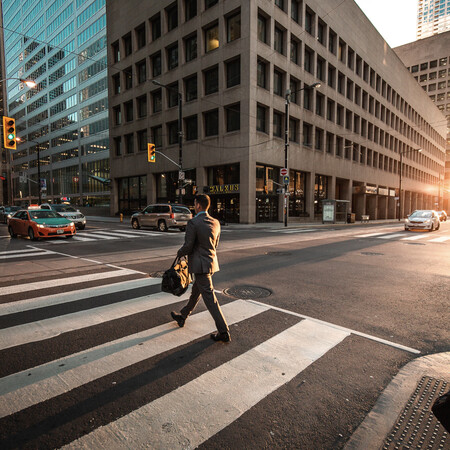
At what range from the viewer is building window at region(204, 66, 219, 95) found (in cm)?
2828

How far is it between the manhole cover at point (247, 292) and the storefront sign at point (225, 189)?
21606 mm

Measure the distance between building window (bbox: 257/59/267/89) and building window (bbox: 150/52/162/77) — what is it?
13677 mm

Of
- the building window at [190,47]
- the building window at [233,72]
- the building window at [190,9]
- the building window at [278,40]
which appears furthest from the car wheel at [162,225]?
the building window at [190,9]

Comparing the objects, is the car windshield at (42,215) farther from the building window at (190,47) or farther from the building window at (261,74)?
the building window at (190,47)

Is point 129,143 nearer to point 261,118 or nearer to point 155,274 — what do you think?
point 261,118

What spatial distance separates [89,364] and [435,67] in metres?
113

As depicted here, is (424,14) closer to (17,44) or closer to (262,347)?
(17,44)

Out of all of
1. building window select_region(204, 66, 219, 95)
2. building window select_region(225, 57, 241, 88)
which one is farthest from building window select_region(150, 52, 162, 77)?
building window select_region(225, 57, 241, 88)

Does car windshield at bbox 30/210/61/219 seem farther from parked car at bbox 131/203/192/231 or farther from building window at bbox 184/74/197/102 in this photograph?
building window at bbox 184/74/197/102

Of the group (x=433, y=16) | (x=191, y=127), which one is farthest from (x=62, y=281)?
(x=433, y=16)

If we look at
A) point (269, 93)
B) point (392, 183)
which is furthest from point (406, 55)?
point (269, 93)

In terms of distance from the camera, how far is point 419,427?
7.09 ft

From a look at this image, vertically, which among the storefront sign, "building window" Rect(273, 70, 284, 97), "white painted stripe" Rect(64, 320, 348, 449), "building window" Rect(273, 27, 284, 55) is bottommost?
"white painted stripe" Rect(64, 320, 348, 449)

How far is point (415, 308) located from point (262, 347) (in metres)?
3.11
